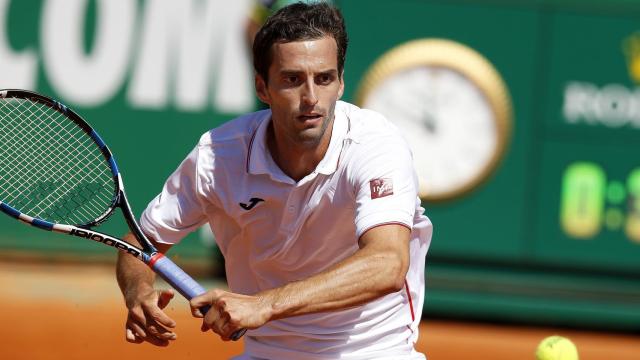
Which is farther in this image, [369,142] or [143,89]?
[143,89]

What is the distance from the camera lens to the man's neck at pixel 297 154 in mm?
4039

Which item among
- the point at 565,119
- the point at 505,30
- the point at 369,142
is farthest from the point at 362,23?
the point at 369,142

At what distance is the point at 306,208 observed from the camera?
13.3ft

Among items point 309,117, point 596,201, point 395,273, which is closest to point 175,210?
point 309,117

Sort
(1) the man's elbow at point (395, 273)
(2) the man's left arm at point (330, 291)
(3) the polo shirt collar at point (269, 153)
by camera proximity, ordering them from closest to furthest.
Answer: (2) the man's left arm at point (330, 291) → (1) the man's elbow at point (395, 273) → (3) the polo shirt collar at point (269, 153)

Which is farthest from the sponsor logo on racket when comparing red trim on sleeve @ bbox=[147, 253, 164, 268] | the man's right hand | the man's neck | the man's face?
the man's face

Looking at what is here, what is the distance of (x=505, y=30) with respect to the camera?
866cm

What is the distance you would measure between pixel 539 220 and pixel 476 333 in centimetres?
91

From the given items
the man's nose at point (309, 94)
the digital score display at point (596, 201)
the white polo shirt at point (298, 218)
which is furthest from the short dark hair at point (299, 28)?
the digital score display at point (596, 201)

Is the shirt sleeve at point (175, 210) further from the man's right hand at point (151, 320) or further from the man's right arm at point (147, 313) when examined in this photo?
the man's right hand at point (151, 320)

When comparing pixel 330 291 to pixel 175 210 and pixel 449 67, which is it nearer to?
pixel 175 210

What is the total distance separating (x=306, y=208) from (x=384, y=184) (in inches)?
12.3

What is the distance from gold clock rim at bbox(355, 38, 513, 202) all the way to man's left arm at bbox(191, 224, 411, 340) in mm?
4949

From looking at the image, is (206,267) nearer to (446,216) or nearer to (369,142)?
(446,216)
